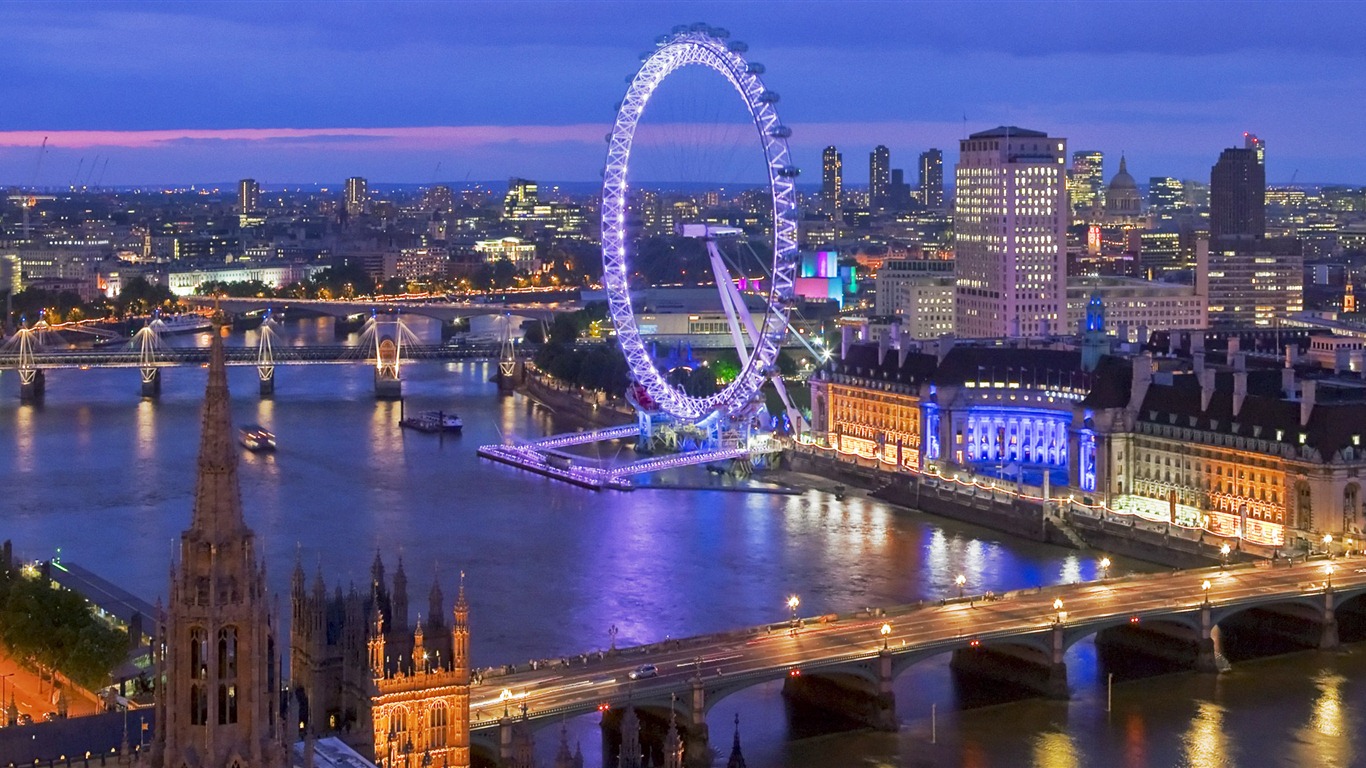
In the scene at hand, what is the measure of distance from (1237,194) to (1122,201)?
2575 centimetres

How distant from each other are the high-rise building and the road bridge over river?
121 feet

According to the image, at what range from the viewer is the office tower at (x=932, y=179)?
175250 mm

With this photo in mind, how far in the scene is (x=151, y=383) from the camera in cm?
6325

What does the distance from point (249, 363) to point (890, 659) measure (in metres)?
41.8

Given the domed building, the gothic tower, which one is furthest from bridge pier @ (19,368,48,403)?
the domed building

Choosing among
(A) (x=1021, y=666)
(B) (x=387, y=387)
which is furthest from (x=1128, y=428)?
(B) (x=387, y=387)

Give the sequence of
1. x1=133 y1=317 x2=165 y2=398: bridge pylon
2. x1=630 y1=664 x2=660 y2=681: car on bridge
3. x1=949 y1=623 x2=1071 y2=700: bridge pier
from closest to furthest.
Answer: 1. x1=630 y1=664 x2=660 y2=681: car on bridge
2. x1=949 y1=623 x2=1071 y2=700: bridge pier
3. x1=133 y1=317 x2=165 y2=398: bridge pylon

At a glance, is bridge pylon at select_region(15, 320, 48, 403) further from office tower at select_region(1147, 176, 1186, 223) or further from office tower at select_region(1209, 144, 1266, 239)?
office tower at select_region(1147, 176, 1186, 223)

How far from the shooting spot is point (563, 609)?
32156mm

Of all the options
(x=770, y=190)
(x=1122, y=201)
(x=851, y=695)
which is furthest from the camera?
(x=1122, y=201)

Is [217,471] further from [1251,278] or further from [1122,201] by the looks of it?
[1122,201]

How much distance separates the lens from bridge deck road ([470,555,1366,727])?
81.6 feet

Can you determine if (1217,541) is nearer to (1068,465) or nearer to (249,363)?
(1068,465)

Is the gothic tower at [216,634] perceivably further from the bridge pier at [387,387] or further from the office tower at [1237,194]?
the office tower at [1237,194]
